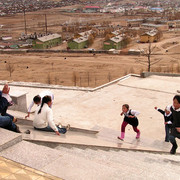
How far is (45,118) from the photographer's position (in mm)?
6445

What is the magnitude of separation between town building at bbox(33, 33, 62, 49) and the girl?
4666cm

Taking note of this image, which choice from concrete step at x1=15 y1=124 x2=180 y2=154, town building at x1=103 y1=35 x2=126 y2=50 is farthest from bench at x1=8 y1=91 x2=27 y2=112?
town building at x1=103 y1=35 x2=126 y2=50

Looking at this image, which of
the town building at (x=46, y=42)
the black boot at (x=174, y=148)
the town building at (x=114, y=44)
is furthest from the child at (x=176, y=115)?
the town building at (x=46, y=42)

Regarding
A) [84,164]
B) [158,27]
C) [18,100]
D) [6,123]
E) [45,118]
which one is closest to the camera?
[84,164]

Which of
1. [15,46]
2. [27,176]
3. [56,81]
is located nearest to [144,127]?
[27,176]

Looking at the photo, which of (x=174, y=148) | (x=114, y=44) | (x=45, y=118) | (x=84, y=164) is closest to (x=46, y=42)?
(x=114, y=44)

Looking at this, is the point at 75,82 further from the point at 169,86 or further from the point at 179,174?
the point at 179,174

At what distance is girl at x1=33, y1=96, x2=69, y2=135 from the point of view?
621 cm

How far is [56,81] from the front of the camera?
27.1 meters

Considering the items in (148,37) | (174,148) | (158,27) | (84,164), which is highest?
(158,27)

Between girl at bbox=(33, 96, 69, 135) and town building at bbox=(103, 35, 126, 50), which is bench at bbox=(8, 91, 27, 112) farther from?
town building at bbox=(103, 35, 126, 50)

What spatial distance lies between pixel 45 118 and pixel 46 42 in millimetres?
48093

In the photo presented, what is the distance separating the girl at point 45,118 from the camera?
6211 mm

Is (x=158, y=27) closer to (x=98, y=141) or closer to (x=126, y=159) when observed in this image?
(x=98, y=141)
